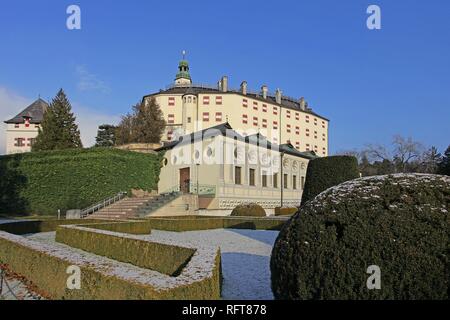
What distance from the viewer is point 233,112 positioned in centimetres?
6438

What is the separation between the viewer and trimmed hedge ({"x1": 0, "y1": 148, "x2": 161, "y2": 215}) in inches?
1119

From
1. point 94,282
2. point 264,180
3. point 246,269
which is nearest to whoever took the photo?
point 94,282

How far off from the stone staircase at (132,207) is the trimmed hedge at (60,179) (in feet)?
7.91

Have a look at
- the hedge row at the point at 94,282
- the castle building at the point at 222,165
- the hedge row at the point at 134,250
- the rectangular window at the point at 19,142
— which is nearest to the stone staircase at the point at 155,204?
the castle building at the point at 222,165

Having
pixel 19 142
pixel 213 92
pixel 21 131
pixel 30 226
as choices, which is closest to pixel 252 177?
pixel 30 226

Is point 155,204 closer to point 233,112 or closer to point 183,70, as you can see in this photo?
point 233,112

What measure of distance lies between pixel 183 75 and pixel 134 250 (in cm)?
7075

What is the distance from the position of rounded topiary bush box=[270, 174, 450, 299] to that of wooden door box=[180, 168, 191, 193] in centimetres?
→ 2751

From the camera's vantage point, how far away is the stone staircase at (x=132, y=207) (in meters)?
24.4

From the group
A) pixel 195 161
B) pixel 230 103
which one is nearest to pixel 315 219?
pixel 195 161

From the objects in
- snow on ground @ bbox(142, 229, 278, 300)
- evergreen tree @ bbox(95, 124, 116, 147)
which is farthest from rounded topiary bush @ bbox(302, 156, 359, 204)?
evergreen tree @ bbox(95, 124, 116, 147)

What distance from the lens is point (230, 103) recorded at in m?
64.6

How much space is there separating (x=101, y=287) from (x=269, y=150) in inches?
1308

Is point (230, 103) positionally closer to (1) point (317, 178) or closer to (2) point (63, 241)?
(1) point (317, 178)
